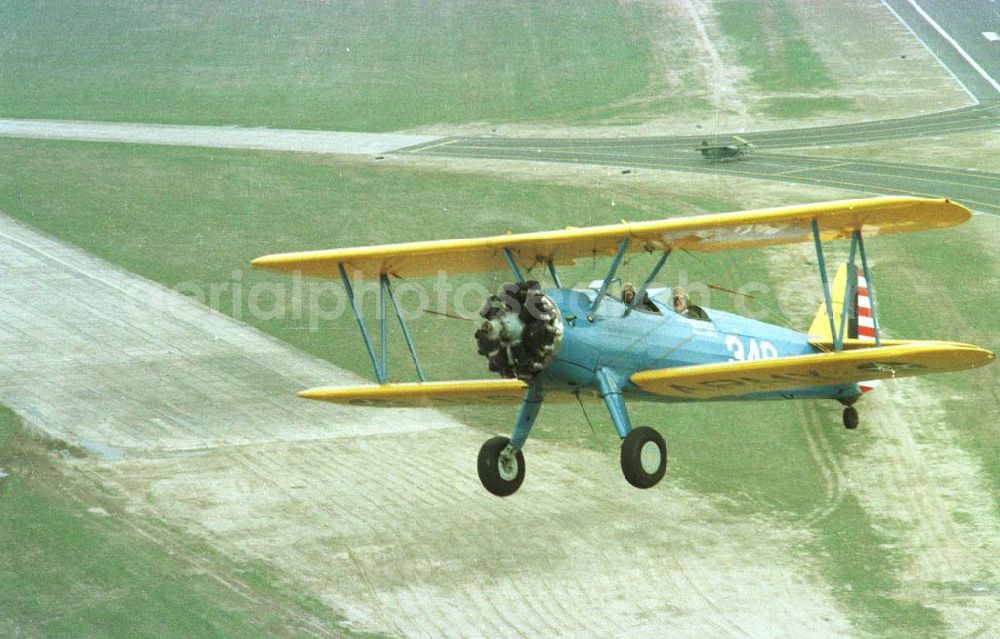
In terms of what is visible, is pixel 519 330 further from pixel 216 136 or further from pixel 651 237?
pixel 216 136

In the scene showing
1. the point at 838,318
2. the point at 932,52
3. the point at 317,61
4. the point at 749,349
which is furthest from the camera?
the point at 932,52

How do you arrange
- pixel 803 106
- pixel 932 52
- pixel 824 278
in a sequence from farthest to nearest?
pixel 932 52
pixel 803 106
pixel 824 278

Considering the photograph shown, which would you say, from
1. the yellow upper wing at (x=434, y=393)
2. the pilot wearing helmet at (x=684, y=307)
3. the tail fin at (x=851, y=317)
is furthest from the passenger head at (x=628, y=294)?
the tail fin at (x=851, y=317)

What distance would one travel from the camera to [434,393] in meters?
26.1

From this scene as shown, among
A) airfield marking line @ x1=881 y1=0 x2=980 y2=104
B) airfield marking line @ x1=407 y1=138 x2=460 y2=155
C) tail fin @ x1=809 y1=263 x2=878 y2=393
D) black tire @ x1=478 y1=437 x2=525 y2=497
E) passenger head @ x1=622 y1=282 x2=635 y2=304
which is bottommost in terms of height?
black tire @ x1=478 y1=437 x2=525 y2=497

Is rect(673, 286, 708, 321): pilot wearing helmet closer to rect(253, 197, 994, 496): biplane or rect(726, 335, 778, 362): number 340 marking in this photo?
rect(253, 197, 994, 496): biplane

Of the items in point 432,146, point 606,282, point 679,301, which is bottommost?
point 432,146

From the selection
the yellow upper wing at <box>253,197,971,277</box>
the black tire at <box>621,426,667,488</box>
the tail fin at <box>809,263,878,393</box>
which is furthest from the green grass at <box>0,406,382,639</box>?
the tail fin at <box>809,263,878,393</box>

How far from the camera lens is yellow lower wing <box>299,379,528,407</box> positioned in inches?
1005

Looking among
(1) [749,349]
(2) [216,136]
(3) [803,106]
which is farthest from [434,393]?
(3) [803,106]

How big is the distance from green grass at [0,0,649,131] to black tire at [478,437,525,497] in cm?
5667

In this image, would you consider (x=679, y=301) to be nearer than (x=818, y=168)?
Yes

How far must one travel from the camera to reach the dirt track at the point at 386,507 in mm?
28812

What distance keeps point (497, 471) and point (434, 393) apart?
253 cm
